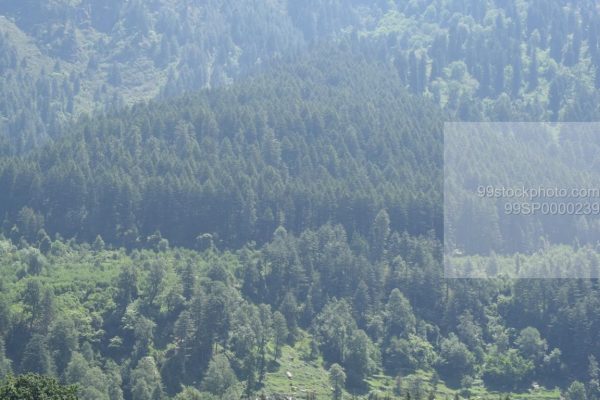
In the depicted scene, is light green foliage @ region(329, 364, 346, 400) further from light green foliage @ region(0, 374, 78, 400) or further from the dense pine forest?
light green foliage @ region(0, 374, 78, 400)

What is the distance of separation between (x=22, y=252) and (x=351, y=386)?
53949mm

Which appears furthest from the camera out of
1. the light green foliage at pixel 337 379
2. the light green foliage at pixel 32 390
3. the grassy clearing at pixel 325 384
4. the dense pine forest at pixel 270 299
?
the light green foliage at pixel 337 379

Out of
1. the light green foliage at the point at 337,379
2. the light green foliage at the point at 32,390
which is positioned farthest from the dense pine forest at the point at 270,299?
the light green foliage at the point at 32,390

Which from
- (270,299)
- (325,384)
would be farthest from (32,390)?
(270,299)

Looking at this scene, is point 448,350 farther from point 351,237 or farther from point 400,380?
point 351,237

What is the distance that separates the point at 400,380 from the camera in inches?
6314

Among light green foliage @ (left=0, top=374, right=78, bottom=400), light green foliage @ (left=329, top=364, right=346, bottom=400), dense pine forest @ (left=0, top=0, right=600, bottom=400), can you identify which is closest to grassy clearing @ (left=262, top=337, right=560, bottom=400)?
dense pine forest @ (left=0, top=0, right=600, bottom=400)

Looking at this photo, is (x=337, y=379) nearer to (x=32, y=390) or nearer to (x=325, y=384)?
(x=325, y=384)

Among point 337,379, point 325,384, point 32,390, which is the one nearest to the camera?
point 32,390

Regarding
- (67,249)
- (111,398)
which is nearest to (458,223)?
(67,249)

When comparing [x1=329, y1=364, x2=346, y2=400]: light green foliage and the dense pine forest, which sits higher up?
the dense pine forest

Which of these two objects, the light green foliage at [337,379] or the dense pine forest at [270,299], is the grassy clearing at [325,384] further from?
the light green foliage at [337,379]

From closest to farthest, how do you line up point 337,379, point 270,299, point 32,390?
point 32,390
point 337,379
point 270,299

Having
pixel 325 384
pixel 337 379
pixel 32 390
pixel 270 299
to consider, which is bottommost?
pixel 32 390
